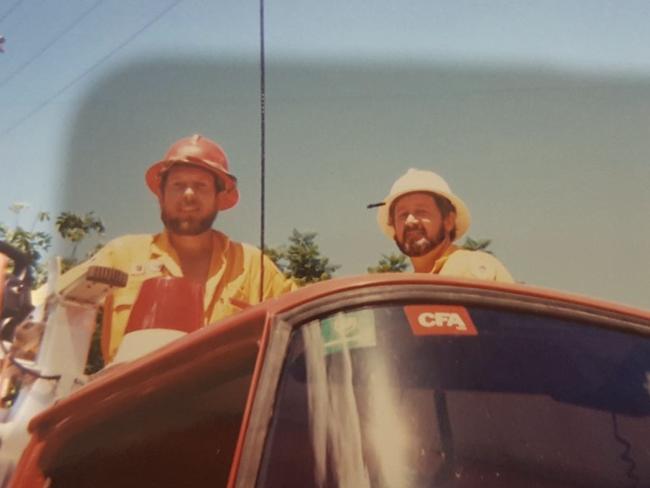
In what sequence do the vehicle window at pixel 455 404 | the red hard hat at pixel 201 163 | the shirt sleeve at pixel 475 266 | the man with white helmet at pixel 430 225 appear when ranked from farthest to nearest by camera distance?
the red hard hat at pixel 201 163, the man with white helmet at pixel 430 225, the shirt sleeve at pixel 475 266, the vehicle window at pixel 455 404

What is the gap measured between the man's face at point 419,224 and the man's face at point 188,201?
131 cm

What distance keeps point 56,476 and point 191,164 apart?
4194 millimetres

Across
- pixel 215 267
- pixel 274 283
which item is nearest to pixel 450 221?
pixel 274 283

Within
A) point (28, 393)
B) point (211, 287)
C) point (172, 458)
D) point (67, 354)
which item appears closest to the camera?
point (172, 458)

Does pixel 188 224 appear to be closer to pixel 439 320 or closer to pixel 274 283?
pixel 274 283

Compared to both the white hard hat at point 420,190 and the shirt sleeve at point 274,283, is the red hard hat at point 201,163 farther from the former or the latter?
the white hard hat at point 420,190

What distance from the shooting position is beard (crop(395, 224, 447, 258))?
6.65m

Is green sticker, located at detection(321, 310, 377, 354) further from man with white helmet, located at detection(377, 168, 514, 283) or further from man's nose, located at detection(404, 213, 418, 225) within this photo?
man's nose, located at detection(404, 213, 418, 225)

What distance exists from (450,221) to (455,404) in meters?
5.29

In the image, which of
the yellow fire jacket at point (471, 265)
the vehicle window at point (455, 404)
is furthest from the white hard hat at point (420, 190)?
the vehicle window at point (455, 404)

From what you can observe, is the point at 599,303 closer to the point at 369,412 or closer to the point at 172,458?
the point at 369,412

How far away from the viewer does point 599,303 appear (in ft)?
5.91

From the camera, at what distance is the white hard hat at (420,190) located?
22.4 ft

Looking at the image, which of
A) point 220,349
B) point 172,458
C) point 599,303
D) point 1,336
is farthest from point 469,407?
point 1,336
